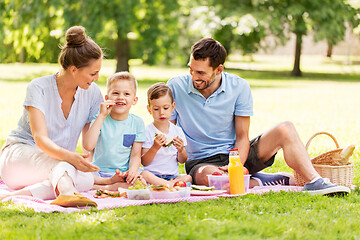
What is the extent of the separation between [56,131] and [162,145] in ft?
2.60

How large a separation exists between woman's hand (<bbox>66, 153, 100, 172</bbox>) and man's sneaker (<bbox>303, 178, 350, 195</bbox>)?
1.55 meters

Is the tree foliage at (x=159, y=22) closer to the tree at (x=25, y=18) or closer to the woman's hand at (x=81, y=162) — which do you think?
the tree at (x=25, y=18)

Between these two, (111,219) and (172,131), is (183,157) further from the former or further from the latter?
(111,219)

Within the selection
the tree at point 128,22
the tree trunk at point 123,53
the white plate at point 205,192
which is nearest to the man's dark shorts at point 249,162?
the white plate at point 205,192

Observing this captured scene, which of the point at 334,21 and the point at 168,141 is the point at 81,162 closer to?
the point at 168,141

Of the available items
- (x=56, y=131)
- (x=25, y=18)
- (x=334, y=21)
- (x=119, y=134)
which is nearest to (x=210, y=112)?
(x=119, y=134)

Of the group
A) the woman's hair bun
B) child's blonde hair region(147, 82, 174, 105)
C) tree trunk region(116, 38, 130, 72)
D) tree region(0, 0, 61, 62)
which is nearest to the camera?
the woman's hair bun

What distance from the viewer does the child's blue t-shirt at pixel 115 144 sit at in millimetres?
4539

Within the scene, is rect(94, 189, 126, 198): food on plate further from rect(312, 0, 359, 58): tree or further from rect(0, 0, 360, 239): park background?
rect(312, 0, 359, 58): tree

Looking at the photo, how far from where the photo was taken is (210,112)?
15.3ft

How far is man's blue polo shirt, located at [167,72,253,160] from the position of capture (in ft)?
15.3

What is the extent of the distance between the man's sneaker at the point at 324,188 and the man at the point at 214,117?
0.41 meters

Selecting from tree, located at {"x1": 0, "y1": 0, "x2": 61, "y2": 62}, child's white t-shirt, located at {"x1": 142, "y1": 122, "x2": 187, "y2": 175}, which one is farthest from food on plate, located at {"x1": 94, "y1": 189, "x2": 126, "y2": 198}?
tree, located at {"x1": 0, "y1": 0, "x2": 61, "y2": 62}

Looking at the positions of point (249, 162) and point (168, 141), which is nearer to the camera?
point (168, 141)
